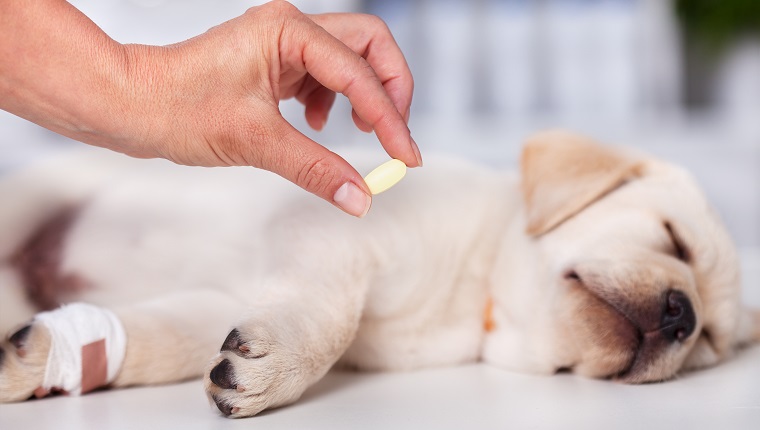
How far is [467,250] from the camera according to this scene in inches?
68.2

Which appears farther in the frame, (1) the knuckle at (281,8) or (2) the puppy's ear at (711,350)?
(2) the puppy's ear at (711,350)

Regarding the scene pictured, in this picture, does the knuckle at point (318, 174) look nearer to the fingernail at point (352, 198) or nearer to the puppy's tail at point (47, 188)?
the fingernail at point (352, 198)

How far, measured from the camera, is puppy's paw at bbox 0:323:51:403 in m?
1.25

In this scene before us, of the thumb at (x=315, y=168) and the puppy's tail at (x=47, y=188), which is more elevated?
the thumb at (x=315, y=168)

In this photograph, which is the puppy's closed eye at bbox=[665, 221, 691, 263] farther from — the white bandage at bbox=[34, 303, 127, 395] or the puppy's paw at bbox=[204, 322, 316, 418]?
the white bandage at bbox=[34, 303, 127, 395]

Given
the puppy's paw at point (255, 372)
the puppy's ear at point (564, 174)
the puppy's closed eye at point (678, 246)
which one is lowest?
the puppy's closed eye at point (678, 246)

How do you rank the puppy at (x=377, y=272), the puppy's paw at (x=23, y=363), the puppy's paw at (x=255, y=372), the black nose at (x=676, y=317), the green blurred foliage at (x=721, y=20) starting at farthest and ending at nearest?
the green blurred foliage at (x=721, y=20), the black nose at (x=676, y=317), the puppy at (x=377, y=272), the puppy's paw at (x=23, y=363), the puppy's paw at (x=255, y=372)

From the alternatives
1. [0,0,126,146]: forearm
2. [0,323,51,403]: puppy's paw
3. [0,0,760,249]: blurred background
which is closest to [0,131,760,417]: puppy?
[0,323,51,403]: puppy's paw

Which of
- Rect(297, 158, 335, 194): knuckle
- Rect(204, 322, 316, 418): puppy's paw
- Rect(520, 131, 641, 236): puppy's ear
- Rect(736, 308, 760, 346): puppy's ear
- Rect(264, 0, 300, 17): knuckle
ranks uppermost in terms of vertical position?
Rect(264, 0, 300, 17): knuckle

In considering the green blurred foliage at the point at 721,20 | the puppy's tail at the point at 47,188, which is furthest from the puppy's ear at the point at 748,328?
the green blurred foliage at the point at 721,20

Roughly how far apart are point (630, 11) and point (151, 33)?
2.57 metres

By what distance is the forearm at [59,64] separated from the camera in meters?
1.04

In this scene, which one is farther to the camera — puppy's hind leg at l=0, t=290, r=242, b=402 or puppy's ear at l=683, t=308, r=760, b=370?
puppy's ear at l=683, t=308, r=760, b=370

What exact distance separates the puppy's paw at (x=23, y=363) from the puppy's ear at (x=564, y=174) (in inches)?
36.9
